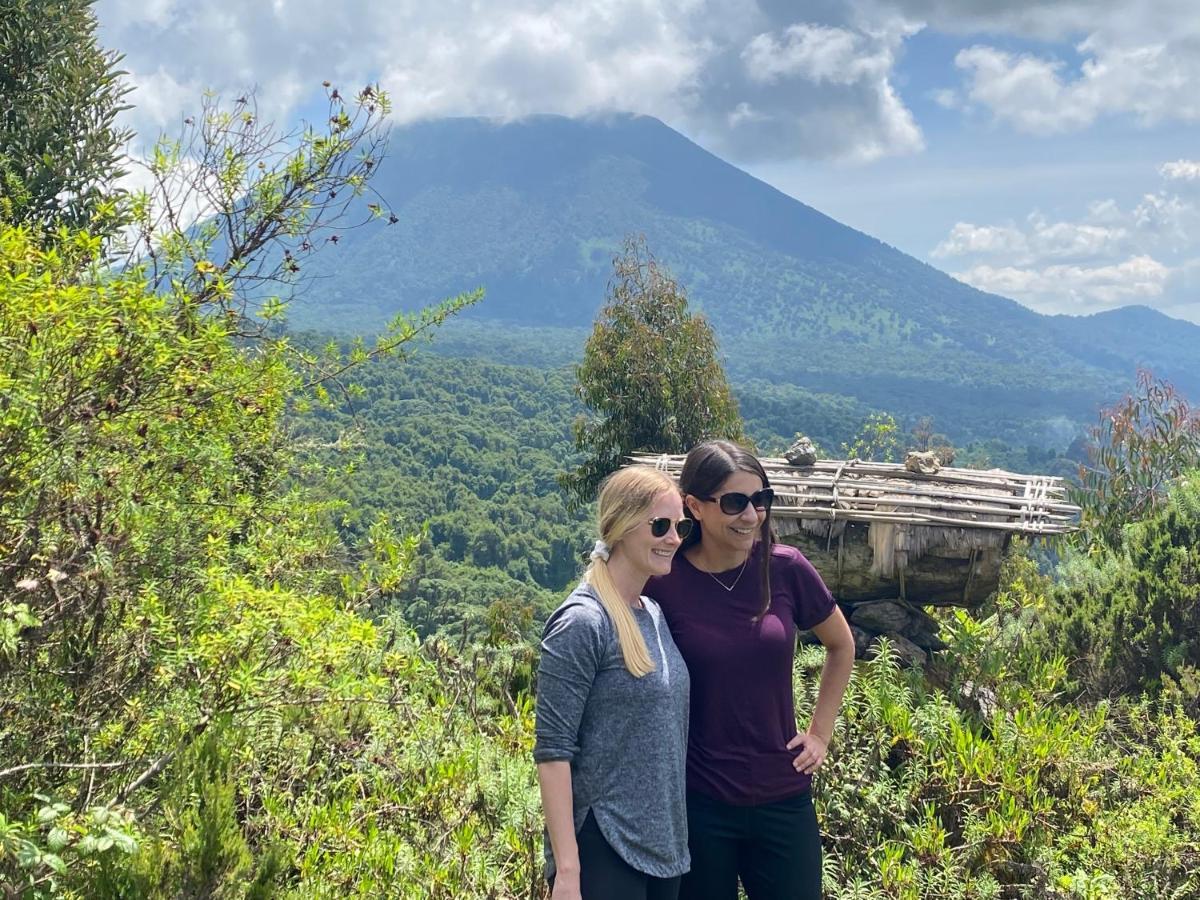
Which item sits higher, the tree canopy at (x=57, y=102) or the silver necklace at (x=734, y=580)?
the tree canopy at (x=57, y=102)

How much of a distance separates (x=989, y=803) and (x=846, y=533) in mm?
2594

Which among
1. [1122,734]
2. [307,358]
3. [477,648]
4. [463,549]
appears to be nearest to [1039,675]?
[1122,734]

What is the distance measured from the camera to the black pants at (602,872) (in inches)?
78.5

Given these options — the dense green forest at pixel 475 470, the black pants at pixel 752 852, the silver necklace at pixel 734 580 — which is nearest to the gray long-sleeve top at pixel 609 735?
the black pants at pixel 752 852

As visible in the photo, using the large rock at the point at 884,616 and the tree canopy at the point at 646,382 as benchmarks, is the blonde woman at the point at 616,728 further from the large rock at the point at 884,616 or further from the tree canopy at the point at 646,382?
the tree canopy at the point at 646,382

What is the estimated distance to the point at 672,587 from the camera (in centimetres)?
238

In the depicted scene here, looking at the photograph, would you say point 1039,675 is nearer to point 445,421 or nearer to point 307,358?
point 307,358

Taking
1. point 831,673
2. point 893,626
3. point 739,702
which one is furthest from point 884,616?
point 739,702

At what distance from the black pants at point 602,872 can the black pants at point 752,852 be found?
0.30 meters

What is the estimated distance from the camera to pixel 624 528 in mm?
2117

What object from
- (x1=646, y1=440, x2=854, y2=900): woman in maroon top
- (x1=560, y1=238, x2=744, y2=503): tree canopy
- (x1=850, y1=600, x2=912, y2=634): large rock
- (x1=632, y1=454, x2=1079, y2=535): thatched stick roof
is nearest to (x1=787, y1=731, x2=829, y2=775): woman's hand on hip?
(x1=646, y1=440, x2=854, y2=900): woman in maroon top

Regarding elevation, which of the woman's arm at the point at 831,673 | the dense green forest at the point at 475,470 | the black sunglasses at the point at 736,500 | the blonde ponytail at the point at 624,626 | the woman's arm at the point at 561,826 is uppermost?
the black sunglasses at the point at 736,500

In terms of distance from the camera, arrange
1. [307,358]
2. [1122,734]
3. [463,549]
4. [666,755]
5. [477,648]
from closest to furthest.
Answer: [666,755]
[307,358]
[1122,734]
[477,648]
[463,549]

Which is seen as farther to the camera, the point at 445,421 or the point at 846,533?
the point at 445,421
